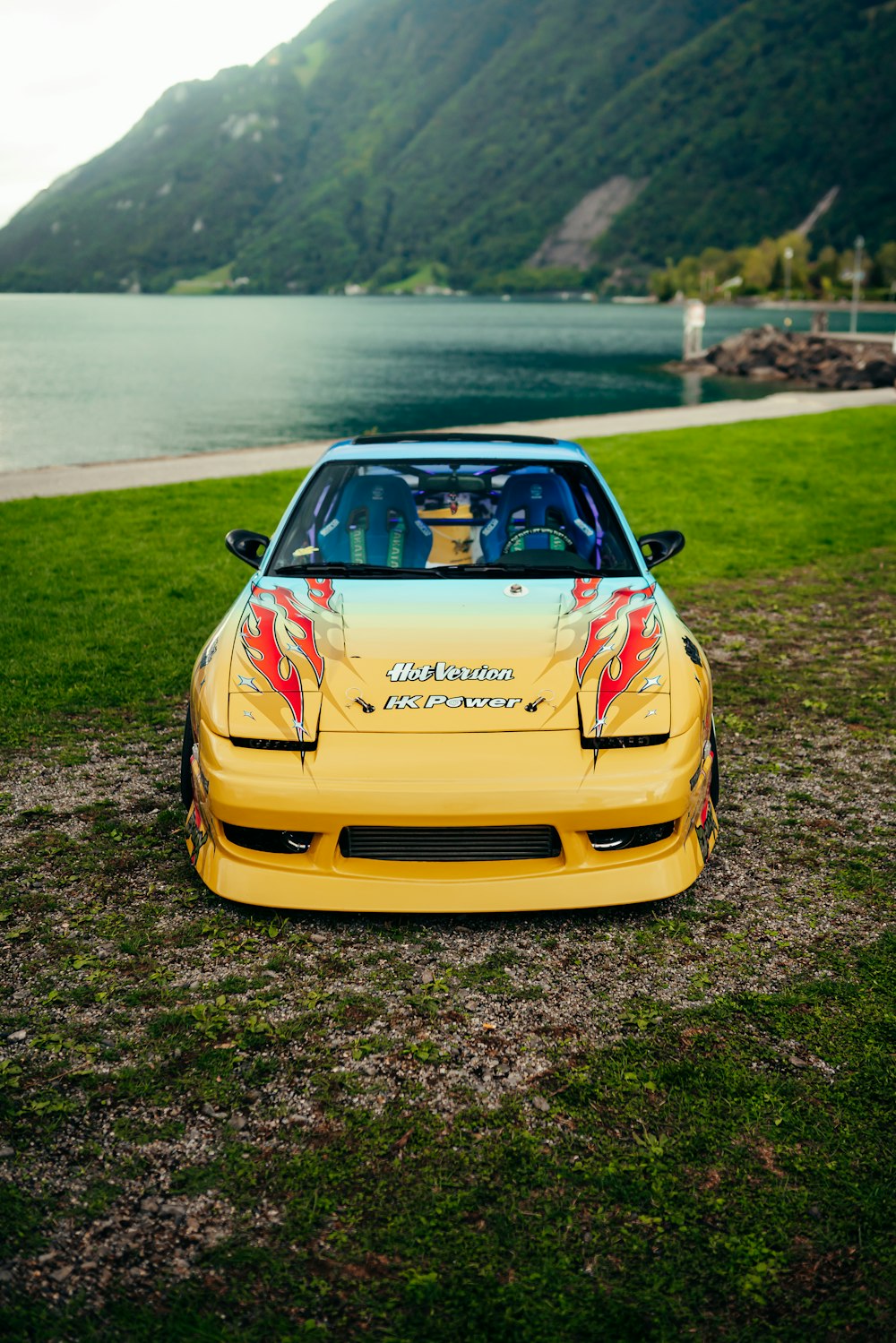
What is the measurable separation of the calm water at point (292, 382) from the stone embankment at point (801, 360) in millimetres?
2874

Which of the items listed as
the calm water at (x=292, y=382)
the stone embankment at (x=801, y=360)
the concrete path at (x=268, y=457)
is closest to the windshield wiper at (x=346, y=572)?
the concrete path at (x=268, y=457)

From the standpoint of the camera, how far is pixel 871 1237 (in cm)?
218

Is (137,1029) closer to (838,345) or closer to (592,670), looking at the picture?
(592,670)

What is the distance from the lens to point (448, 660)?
3605 millimetres

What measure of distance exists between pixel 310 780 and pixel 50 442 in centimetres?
2973

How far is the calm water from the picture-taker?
33.0 metres

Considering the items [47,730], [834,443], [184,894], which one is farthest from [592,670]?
[834,443]

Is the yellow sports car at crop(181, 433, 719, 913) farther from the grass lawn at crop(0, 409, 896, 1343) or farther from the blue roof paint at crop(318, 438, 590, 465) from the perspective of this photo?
the blue roof paint at crop(318, 438, 590, 465)

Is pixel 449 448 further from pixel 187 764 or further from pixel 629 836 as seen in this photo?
pixel 629 836

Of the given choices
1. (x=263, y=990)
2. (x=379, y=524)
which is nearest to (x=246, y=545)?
(x=379, y=524)

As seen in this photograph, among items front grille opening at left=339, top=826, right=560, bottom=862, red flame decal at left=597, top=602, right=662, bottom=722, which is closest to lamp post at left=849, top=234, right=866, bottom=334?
red flame decal at left=597, top=602, right=662, bottom=722

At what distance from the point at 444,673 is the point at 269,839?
79cm

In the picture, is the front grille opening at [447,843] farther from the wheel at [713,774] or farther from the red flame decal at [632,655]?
the wheel at [713,774]

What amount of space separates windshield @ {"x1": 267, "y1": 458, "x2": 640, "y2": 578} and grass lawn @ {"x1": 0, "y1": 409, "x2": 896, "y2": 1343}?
4.00 feet
